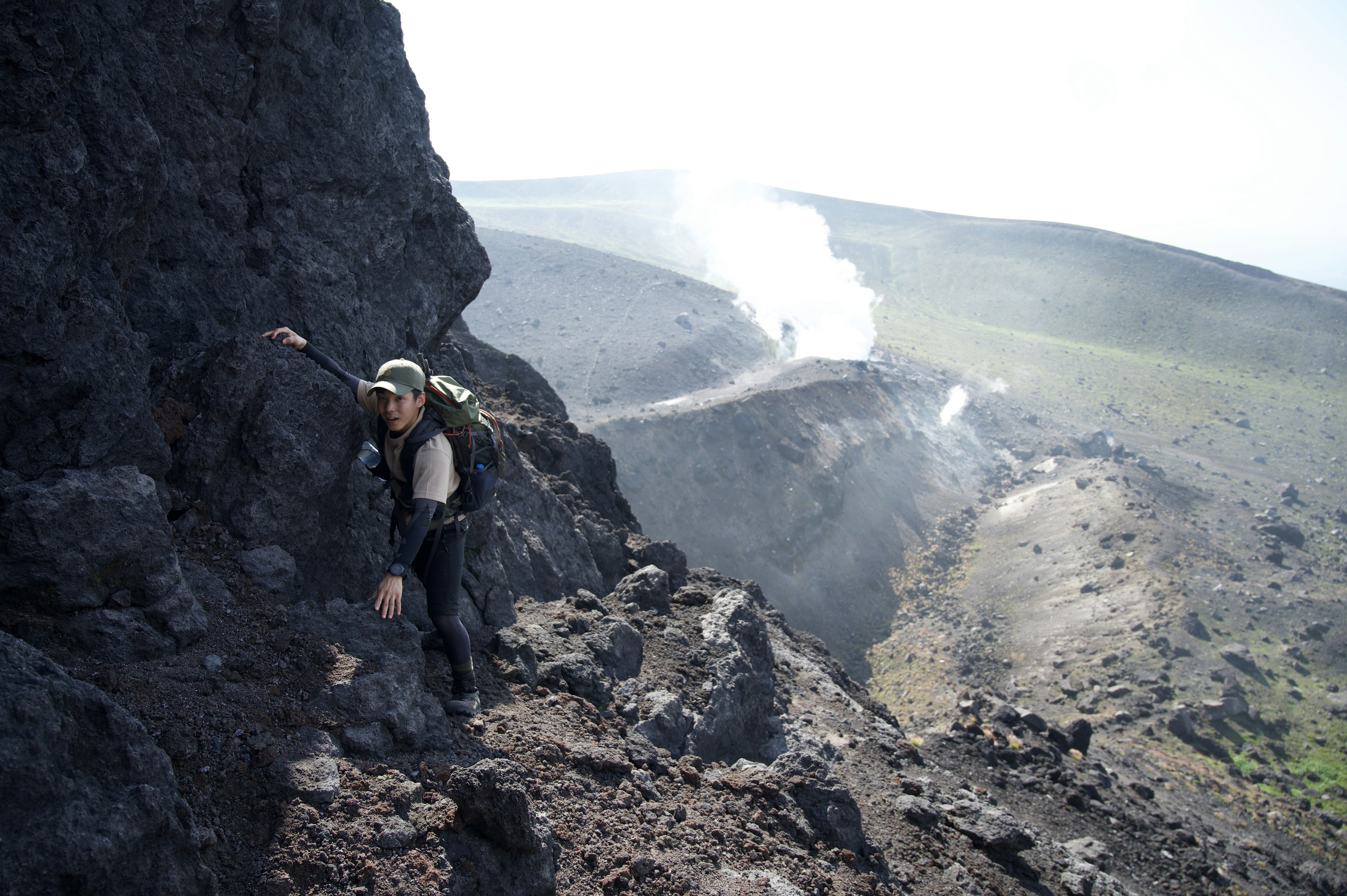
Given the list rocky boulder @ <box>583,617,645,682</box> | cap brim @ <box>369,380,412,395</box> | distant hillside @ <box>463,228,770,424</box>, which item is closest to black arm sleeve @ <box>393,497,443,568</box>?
cap brim @ <box>369,380,412,395</box>

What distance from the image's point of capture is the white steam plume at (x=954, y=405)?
119 ft

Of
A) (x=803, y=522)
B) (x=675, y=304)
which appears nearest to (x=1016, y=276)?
(x=675, y=304)

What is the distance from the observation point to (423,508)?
157 inches

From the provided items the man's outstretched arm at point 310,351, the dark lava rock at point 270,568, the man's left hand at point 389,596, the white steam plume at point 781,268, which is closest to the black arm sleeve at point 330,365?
the man's outstretched arm at point 310,351

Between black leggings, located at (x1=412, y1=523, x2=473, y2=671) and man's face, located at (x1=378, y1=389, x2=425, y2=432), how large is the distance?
0.72m

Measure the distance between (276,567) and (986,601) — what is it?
22151 mm

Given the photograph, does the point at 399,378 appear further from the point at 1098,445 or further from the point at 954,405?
the point at 954,405

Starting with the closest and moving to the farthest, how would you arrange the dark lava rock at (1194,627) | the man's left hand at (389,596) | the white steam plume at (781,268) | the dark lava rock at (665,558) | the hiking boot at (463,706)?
the man's left hand at (389,596), the hiking boot at (463,706), the dark lava rock at (665,558), the dark lava rock at (1194,627), the white steam plume at (781,268)

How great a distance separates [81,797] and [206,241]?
→ 13.3ft

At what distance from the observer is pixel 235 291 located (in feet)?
17.2

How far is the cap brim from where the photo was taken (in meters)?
4.03

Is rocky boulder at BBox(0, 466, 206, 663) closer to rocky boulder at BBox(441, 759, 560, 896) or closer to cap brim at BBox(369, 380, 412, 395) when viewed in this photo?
cap brim at BBox(369, 380, 412, 395)

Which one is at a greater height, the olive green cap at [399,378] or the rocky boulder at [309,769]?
the olive green cap at [399,378]

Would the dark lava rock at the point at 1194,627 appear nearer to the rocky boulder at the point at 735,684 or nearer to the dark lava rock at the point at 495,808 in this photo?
the rocky boulder at the point at 735,684
